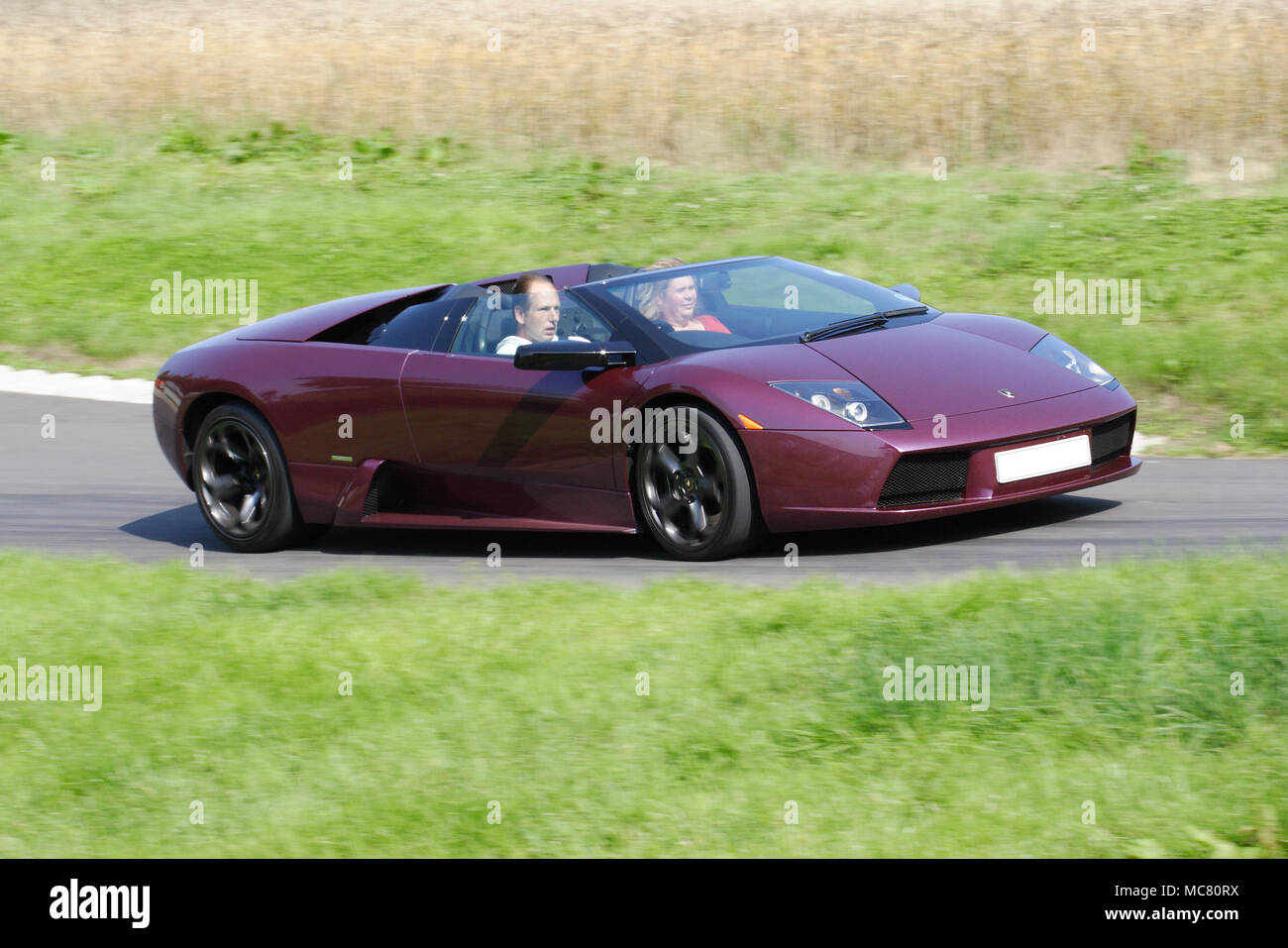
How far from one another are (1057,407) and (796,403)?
1.06 m

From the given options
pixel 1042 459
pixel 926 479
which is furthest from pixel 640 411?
pixel 1042 459

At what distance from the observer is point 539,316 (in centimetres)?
753

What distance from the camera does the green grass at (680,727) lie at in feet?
13.1

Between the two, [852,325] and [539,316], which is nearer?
[852,325]

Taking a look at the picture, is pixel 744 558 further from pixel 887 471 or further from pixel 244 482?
pixel 244 482

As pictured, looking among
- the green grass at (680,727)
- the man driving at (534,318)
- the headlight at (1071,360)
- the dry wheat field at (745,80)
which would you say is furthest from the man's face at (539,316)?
the dry wheat field at (745,80)

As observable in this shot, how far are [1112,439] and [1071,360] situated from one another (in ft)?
1.53

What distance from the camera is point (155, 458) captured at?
10414 millimetres

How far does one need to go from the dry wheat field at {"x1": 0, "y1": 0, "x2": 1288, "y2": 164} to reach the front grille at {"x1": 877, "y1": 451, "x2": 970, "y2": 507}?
32.9 feet

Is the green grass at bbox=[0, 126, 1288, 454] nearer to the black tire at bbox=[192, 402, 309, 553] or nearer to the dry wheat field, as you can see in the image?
the dry wheat field

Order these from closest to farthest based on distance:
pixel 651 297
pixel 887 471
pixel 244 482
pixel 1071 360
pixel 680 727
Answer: pixel 680 727 < pixel 887 471 < pixel 1071 360 < pixel 651 297 < pixel 244 482

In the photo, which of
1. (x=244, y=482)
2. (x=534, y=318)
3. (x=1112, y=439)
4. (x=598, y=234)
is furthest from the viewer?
(x=598, y=234)

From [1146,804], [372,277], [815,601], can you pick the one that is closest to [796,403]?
[815,601]

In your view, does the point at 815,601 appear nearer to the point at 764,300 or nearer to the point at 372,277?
the point at 764,300
